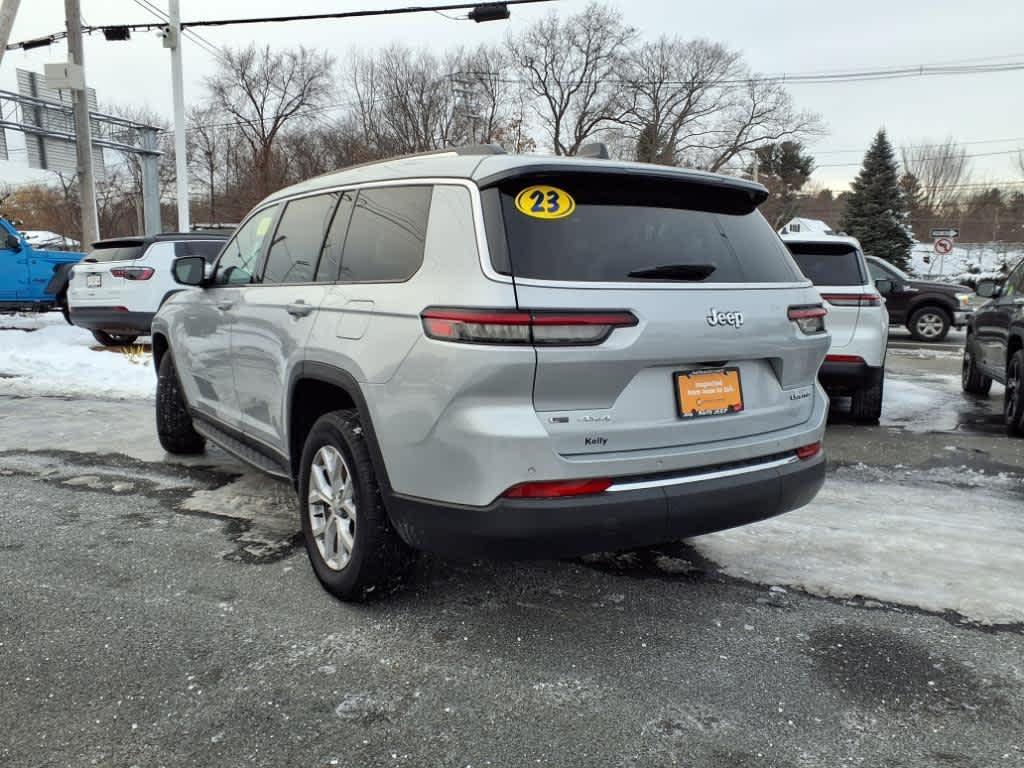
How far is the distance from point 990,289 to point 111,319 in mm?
10509

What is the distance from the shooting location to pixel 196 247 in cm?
1111

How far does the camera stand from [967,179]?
208 feet

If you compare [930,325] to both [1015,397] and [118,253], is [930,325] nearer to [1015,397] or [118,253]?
[1015,397]

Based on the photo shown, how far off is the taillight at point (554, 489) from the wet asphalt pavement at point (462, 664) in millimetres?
674

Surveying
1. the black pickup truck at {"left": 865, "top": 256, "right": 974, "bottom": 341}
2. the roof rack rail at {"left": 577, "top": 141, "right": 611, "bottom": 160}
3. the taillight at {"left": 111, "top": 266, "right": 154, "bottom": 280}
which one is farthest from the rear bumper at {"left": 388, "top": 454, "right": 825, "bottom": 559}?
the black pickup truck at {"left": 865, "top": 256, "right": 974, "bottom": 341}

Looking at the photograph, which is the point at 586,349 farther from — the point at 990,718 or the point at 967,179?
the point at 967,179

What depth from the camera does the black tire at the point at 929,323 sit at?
15102 mm

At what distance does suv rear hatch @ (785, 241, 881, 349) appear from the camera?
255 inches

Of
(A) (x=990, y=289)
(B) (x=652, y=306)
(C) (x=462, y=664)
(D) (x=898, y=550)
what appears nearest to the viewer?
(B) (x=652, y=306)

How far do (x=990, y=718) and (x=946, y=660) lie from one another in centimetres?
36

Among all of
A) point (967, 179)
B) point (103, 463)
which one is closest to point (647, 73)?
point (967, 179)

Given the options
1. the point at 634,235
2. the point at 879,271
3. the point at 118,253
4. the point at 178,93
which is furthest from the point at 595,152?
the point at 178,93

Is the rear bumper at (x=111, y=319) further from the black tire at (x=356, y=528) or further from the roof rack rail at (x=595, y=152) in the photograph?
the roof rack rail at (x=595, y=152)

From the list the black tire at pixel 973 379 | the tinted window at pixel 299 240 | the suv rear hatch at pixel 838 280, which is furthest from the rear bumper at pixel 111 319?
the black tire at pixel 973 379
